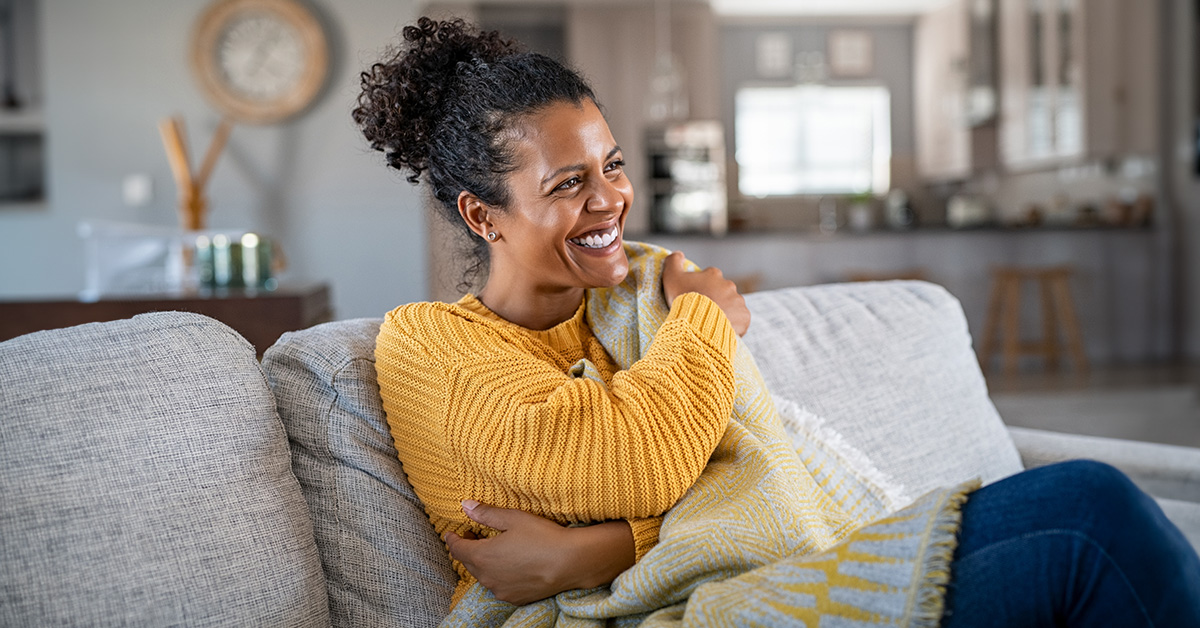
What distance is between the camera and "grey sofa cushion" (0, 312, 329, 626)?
36.9 inches

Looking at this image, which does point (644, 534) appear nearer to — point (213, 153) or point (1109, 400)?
point (1109, 400)

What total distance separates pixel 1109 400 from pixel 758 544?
4.33m

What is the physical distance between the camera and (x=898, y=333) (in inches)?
65.9

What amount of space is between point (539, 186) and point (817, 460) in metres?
0.55

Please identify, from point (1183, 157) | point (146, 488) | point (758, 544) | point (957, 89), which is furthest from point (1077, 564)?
point (957, 89)

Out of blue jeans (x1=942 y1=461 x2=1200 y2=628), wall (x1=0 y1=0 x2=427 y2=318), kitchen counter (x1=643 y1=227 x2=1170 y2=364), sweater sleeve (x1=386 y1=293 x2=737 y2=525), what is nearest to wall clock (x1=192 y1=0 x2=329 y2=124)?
wall (x1=0 y1=0 x2=427 y2=318)

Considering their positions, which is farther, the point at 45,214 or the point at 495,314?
the point at 45,214

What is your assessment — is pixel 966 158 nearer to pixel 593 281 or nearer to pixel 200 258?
pixel 200 258

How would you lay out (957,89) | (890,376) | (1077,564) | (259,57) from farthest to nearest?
1. (957,89)
2. (259,57)
3. (890,376)
4. (1077,564)

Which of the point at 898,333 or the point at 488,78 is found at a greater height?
the point at 488,78

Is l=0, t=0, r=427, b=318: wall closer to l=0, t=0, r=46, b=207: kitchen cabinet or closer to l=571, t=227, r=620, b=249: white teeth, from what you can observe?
l=0, t=0, r=46, b=207: kitchen cabinet

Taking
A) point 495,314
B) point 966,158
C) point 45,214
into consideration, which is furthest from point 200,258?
point 966,158

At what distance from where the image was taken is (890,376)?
162 centimetres

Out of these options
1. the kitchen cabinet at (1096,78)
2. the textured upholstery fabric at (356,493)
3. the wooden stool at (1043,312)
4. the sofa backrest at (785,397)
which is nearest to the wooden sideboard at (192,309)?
the sofa backrest at (785,397)
